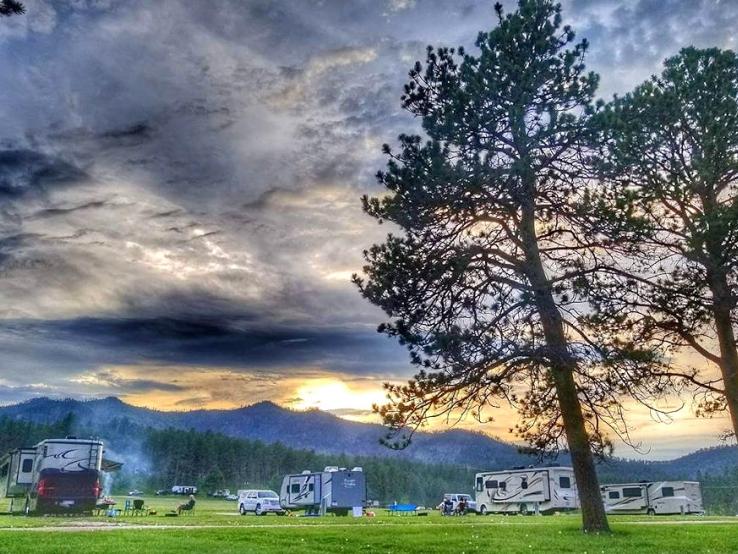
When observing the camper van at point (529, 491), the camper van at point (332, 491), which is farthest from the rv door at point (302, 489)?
the camper van at point (529, 491)

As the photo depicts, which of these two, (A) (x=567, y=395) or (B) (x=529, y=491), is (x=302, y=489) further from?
(A) (x=567, y=395)

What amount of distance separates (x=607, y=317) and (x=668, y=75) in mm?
7561

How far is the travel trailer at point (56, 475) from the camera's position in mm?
32219

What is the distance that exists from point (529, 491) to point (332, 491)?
15568 mm

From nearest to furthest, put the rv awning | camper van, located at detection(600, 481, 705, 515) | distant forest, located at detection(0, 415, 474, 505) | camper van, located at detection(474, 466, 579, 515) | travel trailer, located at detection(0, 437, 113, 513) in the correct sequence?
travel trailer, located at detection(0, 437, 113, 513)
the rv awning
camper van, located at detection(474, 466, 579, 515)
camper van, located at detection(600, 481, 705, 515)
distant forest, located at detection(0, 415, 474, 505)

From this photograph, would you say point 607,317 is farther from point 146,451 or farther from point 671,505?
point 146,451

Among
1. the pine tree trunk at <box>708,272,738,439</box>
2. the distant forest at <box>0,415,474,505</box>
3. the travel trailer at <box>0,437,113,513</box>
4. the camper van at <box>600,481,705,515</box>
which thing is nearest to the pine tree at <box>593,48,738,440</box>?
the pine tree trunk at <box>708,272,738,439</box>

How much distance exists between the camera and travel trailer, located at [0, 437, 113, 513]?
3222cm

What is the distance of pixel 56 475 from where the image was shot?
32.4 meters

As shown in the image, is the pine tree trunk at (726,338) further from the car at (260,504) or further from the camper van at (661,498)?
the camper van at (661,498)

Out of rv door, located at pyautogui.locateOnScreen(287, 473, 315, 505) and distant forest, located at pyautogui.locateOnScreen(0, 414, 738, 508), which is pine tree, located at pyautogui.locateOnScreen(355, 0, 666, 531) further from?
distant forest, located at pyautogui.locateOnScreen(0, 414, 738, 508)

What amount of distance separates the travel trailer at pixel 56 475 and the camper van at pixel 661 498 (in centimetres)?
3709

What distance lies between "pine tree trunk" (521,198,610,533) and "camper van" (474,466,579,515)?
29.9 metres

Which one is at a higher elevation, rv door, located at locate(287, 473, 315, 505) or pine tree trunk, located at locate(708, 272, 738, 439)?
pine tree trunk, located at locate(708, 272, 738, 439)
